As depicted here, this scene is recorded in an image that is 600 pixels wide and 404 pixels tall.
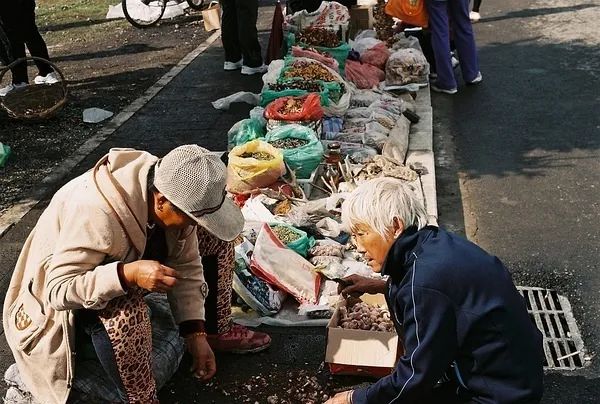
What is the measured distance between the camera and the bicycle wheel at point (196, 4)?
11691 millimetres

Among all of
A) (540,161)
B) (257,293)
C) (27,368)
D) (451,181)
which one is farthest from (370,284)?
(540,161)

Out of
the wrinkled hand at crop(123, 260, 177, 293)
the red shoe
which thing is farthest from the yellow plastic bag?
the wrinkled hand at crop(123, 260, 177, 293)

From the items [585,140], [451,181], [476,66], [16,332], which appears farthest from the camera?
[476,66]

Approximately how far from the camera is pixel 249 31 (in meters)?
8.87

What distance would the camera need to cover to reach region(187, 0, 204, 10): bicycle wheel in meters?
11.7

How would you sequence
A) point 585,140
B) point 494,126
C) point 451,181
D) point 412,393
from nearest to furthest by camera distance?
point 412,393 < point 451,181 < point 585,140 < point 494,126

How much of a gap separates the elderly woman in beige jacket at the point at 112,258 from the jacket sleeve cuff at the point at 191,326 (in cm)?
33

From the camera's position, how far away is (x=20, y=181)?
6.48 meters

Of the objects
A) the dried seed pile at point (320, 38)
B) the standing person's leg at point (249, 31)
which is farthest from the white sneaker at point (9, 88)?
the dried seed pile at point (320, 38)

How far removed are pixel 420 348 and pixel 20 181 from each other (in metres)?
4.94

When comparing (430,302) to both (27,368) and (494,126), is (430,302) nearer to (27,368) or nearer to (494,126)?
(27,368)

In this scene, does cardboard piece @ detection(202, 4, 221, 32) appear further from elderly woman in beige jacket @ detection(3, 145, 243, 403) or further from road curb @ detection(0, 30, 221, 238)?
elderly woman in beige jacket @ detection(3, 145, 243, 403)

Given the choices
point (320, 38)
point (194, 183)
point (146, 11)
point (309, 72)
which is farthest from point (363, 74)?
point (194, 183)

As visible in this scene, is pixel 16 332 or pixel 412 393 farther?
pixel 16 332
